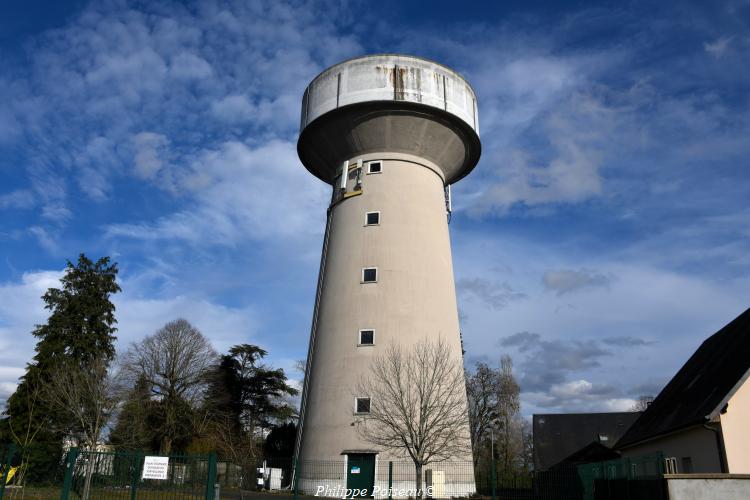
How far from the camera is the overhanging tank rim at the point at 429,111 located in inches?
900

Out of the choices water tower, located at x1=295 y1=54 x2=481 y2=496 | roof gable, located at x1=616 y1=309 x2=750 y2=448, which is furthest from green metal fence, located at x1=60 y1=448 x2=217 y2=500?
roof gable, located at x1=616 y1=309 x2=750 y2=448

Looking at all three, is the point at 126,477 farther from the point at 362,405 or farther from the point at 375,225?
the point at 375,225

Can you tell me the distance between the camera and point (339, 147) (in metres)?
25.0

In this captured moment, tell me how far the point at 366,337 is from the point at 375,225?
4.45m

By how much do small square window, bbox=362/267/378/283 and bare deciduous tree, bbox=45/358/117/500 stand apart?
13.3 m

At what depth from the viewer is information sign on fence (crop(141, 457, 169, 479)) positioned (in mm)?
13873

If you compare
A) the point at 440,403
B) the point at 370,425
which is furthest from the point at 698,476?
the point at 370,425

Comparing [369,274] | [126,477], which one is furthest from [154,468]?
[369,274]

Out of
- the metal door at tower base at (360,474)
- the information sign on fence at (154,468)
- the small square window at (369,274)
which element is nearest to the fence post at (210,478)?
the information sign on fence at (154,468)

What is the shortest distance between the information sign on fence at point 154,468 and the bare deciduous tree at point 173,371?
84.4 feet

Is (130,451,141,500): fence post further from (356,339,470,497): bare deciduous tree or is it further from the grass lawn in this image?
(356,339,470,497): bare deciduous tree

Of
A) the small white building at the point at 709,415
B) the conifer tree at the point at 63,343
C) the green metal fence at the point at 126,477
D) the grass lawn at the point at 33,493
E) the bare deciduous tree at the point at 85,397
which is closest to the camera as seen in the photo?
the green metal fence at the point at 126,477

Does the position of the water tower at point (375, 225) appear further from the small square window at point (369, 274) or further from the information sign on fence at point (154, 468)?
the information sign on fence at point (154, 468)

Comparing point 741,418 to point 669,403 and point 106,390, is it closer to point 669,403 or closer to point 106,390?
point 669,403
